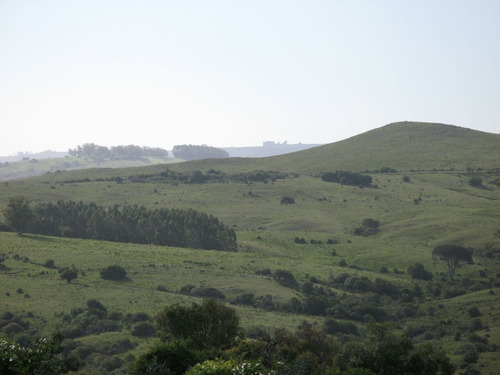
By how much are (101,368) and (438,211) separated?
8607 centimetres

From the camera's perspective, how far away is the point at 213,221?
106 meters

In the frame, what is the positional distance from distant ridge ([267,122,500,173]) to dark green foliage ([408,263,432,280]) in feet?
243

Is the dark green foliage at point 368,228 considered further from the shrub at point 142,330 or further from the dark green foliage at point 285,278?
the shrub at point 142,330

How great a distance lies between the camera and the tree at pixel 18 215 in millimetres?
97875

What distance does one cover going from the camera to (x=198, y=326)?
41125 millimetres

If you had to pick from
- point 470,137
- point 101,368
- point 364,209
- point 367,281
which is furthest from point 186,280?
point 470,137

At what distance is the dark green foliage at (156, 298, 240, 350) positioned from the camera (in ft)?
133

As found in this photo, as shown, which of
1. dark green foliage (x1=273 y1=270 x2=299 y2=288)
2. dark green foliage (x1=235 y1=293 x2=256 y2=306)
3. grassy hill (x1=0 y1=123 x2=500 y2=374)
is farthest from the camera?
dark green foliage (x1=273 y1=270 x2=299 y2=288)

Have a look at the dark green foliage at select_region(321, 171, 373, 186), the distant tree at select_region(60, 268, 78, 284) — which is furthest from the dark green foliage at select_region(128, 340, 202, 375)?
the dark green foliage at select_region(321, 171, 373, 186)

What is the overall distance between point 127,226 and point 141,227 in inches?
98.4

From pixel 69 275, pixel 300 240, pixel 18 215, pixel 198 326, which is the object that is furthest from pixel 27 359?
pixel 300 240

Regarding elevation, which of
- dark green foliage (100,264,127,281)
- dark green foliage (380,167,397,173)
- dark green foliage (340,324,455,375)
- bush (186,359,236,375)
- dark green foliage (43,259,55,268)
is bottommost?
dark green foliage (100,264,127,281)

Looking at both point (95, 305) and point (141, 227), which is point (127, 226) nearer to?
point (141, 227)

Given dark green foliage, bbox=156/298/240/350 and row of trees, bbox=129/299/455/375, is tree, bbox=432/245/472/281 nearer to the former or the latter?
row of trees, bbox=129/299/455/375
